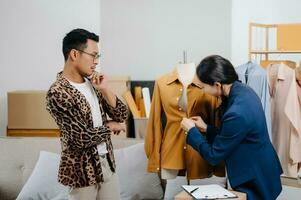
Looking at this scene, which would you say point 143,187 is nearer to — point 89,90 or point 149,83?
point 89,90

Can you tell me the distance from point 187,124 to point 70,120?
2.04 ft

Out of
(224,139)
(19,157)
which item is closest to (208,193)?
(224,139)

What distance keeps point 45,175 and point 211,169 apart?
1195 mm

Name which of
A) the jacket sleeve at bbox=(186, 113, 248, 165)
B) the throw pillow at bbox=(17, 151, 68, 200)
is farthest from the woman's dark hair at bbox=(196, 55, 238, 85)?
the throw pillow at bbox=(17, 151, 68, 200)

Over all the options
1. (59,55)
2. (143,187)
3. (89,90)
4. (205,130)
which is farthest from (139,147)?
(59,55)

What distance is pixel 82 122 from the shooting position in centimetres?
188

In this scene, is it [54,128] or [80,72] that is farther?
[54,128]

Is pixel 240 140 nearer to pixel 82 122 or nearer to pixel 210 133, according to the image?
pixel 210 133

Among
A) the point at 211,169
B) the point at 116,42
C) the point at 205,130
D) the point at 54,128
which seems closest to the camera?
the point at 205,130

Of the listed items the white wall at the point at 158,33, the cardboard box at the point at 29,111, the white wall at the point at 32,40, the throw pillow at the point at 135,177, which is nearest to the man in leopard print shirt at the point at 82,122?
the throw pillow at the point at 135,177

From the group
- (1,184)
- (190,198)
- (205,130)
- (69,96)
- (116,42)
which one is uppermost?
(116,42)

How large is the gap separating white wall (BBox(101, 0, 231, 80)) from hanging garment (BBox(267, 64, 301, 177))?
3.19 feet

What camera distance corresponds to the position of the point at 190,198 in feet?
6.66

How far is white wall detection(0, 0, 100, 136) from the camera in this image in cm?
377
